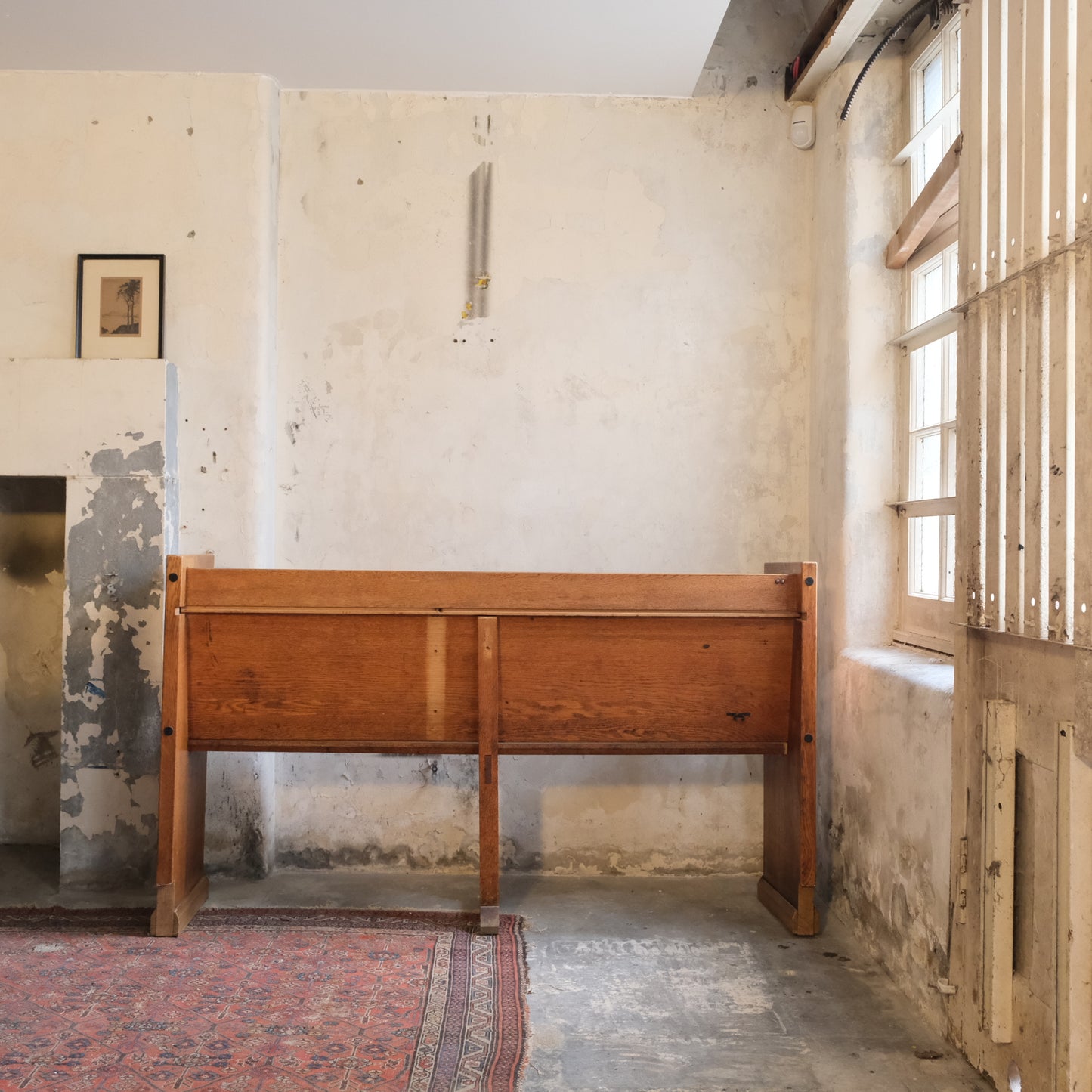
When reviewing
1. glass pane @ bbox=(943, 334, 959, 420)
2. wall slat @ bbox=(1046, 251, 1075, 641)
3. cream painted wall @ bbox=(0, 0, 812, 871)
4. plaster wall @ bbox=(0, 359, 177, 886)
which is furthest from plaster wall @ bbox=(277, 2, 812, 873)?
wall slat @ bbox=(1046, 251, 1075, 641)

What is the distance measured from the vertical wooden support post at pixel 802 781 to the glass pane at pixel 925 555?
0.39 meters

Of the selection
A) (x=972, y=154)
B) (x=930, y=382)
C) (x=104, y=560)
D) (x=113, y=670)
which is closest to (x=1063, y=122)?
(x=972, y=154)

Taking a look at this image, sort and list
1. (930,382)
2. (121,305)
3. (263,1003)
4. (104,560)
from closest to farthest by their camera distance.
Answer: (263,1003)
(930,382)
(104,560)
(121,305)

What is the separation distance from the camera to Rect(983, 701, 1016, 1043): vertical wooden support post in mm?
2092

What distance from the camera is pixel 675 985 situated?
2.71 metres

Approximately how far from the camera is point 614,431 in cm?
378

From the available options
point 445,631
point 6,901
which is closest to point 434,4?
point 445,631

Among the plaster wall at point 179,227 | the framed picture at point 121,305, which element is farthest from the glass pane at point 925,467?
the framed picture at point 121,305

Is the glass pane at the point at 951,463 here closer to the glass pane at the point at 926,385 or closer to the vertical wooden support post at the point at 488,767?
the glass pane at the point at 926,385

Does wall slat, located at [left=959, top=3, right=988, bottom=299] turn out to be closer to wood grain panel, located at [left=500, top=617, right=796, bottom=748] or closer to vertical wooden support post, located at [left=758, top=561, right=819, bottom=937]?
vertical wooden support post, located at [left=758, top=561, right=819, bottom=937]

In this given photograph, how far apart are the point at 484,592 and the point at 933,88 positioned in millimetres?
2209

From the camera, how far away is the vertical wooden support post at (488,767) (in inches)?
121

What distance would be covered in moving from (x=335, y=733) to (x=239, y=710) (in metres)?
0.32

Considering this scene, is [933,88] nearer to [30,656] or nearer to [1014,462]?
[1014,462]
